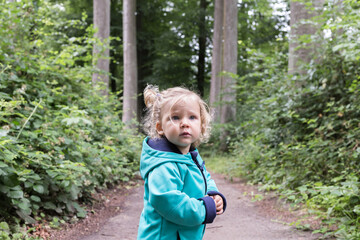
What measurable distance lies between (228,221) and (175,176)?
288 cm

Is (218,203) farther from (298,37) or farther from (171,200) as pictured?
(298,37)

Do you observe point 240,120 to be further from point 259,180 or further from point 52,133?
point 52,133

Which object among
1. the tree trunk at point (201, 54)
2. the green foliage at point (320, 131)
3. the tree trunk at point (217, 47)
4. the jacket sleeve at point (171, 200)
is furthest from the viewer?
the tree trunk at point (201, 54)

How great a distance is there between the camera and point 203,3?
66.9 feet

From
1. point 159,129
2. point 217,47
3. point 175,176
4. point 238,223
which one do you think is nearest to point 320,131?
point 238,223

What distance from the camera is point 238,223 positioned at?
14.1 ft

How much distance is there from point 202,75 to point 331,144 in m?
16.6

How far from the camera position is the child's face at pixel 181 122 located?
1.91 m

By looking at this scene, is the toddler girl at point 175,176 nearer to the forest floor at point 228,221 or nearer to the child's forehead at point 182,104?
the child's forehead at point 182,104

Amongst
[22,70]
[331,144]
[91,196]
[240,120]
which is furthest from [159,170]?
[240,120]

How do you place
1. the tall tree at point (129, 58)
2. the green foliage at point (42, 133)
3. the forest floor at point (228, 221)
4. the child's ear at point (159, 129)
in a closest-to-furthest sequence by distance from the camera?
the child's ear at point (159, 129)
the green foliage at point (42, 133)
the forest floor at point (228, 221)
the tall tree at point (129, 58)

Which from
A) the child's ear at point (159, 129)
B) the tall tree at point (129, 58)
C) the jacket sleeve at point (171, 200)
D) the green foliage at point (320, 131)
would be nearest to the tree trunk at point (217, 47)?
the tall tree at point (129, 58)

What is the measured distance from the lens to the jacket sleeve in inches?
66.8

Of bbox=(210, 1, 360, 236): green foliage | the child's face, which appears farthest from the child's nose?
bbox=(210, 1, 360, 236): green foliage
